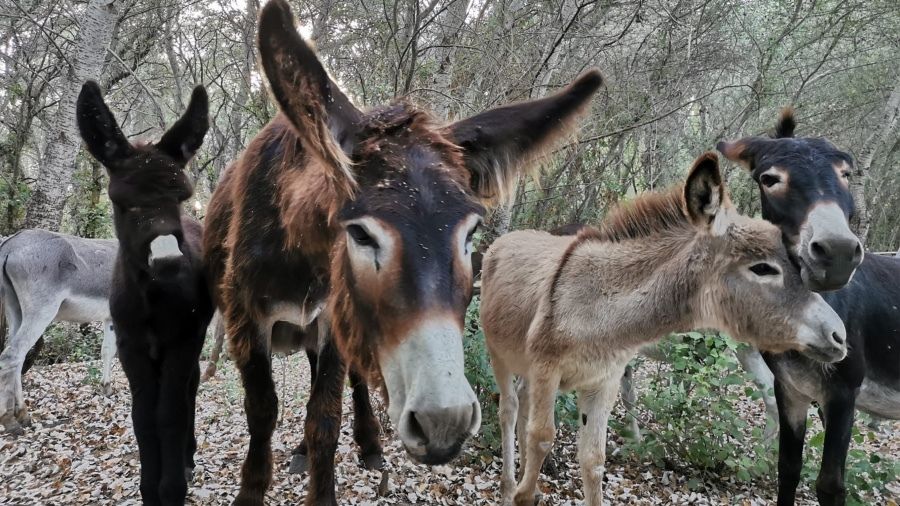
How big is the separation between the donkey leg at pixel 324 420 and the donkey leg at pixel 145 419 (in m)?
1.01

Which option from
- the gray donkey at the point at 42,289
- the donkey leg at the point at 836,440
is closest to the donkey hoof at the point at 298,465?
the gray donkey at the point at 42,289

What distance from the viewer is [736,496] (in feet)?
15.3

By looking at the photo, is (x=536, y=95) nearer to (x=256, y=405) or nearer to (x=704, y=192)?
(x=704, y=192)

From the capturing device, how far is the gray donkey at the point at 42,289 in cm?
638

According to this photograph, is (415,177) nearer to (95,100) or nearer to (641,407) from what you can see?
(95,100)

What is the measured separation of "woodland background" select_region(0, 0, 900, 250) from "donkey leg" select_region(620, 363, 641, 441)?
244cm

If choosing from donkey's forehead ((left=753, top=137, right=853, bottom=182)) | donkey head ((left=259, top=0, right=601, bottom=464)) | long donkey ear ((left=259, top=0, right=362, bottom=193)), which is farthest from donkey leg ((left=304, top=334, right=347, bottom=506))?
donkey's forehead ((left=753, top=137, right=853, bottom=182))

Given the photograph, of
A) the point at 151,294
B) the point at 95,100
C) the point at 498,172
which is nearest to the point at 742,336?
the point at 498,172

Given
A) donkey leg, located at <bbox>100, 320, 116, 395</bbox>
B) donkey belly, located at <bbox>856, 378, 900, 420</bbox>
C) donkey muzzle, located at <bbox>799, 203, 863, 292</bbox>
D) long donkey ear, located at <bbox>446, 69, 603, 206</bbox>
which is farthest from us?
donkey leg, located at <bbox>100, 320, 116, 395</bbox>

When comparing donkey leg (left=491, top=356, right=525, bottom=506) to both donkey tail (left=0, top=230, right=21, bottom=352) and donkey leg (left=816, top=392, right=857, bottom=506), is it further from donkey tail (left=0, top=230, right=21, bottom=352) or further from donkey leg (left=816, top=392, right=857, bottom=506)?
donkey tail (left=0, top=230, right=21, bottom=352)

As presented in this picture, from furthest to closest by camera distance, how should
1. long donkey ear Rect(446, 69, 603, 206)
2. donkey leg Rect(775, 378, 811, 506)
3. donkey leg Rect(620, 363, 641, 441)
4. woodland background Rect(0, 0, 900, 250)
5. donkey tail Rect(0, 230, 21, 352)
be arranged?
1. donkey tail Rect(0, 230, 21, 352)
2. woodland background Rect(0, 0, 900, 250)
3. donkey leg Rect(620, 363, 641, 441)
4. donkey leg Rect(775, 378, 811, 506)
5. long donkey ear Rect(446, 69, 603, 206)

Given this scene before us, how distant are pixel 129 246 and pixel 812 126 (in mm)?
16081

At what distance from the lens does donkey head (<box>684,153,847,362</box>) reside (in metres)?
2.90

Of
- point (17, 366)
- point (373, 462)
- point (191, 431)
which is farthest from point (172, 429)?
point (17, 366)
